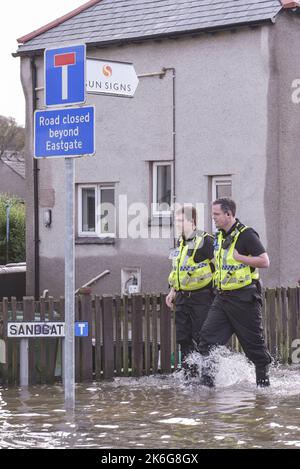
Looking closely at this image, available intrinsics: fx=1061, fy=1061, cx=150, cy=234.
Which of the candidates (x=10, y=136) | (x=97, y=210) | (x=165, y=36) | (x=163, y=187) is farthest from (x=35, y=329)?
(x=10, y=136)

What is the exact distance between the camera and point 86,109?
29.1 ft

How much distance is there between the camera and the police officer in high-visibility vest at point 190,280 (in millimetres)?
11141

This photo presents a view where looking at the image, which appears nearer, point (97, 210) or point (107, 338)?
point (107, 338)

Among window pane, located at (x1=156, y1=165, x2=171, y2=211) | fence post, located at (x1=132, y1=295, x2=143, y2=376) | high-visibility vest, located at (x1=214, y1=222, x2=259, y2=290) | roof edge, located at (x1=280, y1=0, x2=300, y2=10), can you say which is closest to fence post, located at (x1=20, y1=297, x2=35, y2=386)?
fence post, located at (x1=132, y1=295, x2=143, y2=376)

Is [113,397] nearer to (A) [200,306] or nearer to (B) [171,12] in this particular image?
(A) [200,306]

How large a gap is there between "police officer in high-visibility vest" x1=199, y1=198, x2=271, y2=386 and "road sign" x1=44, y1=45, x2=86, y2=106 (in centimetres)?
231

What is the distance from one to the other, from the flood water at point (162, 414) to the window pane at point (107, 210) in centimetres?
946

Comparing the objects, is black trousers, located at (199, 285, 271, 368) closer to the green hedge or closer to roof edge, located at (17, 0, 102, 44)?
roof edge, located at (17, 0, 102, 44)

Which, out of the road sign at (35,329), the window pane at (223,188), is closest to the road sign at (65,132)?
the road sign at (35,329)

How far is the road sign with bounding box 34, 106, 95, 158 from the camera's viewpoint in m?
8.86

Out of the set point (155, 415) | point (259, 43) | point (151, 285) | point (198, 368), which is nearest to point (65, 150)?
point (155, 415)

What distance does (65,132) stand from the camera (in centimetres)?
898

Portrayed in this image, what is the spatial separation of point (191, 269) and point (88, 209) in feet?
35.9

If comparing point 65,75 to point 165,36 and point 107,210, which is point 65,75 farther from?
point 107,210
